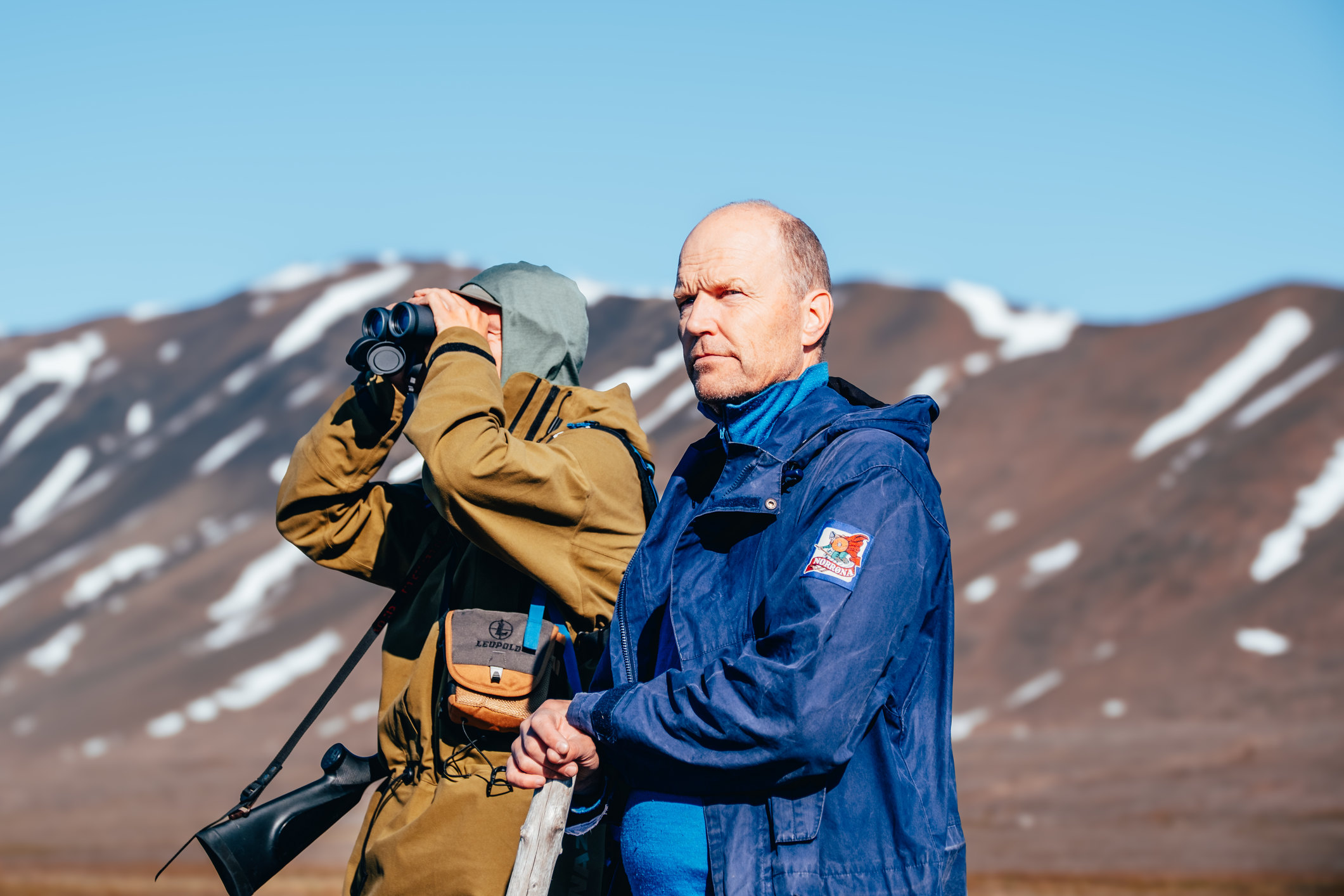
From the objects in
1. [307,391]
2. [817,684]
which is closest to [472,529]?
[817,684]

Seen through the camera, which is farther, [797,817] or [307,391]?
[307,391]

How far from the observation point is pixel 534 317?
3955 millimetres

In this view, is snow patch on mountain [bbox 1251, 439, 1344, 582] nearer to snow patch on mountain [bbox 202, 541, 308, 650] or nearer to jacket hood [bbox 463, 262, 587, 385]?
snow patch on mountain [bbox 202, 541, 308, 650]

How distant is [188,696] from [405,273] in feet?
147

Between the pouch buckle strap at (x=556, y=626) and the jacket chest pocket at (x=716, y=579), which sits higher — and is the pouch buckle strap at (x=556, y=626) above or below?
below

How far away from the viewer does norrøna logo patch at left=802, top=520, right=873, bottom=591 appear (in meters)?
2.56

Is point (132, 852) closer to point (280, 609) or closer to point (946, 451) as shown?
point (280, 609)

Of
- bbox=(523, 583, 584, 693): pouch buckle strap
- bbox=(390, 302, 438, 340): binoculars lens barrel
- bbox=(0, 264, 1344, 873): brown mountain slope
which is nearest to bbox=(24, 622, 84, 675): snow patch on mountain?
bbox=(0, 264, 1344, 873): brown mountain slope

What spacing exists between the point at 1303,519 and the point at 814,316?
46143 millimetres

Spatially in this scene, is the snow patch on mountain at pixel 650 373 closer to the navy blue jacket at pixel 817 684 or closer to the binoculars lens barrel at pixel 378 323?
the binoculars lens barrel at pixel 378 323

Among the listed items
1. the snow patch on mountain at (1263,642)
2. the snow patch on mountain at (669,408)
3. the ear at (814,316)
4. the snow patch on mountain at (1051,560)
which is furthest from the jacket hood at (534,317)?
the snow patch on mountain at (669,408)

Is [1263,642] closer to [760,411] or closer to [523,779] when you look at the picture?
[760,411]

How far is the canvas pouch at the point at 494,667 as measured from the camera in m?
3.33

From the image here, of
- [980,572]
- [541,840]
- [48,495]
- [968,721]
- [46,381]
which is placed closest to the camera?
[541,840]
